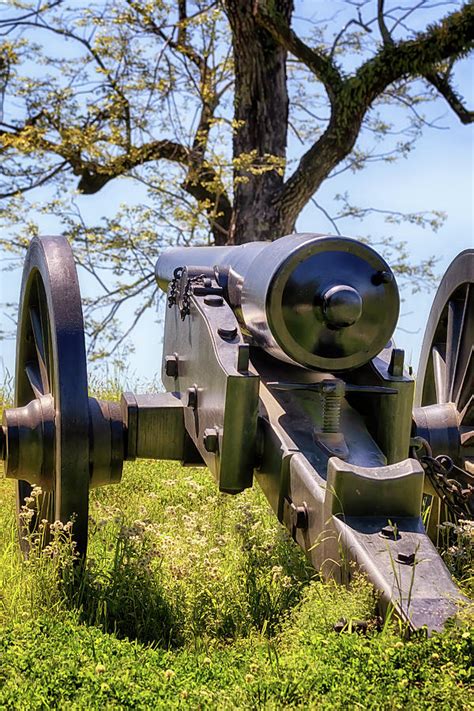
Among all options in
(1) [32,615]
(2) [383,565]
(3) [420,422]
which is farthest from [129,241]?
(2) [383,565]

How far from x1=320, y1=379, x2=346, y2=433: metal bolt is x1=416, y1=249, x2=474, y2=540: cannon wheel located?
3.32 ft

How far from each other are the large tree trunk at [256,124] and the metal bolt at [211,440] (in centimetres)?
906

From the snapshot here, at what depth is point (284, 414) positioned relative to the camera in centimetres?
371

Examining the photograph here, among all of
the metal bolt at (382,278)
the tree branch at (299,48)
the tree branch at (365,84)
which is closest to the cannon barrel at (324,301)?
the metal bolt at (382,278)

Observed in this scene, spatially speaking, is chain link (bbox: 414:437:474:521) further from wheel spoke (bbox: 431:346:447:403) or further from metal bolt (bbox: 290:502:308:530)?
wheel spoke (bbox: 431:346:447:403)

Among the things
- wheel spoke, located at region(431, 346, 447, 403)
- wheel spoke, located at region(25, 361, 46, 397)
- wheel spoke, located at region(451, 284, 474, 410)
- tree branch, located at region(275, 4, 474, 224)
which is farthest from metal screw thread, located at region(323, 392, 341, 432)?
tree branch, located at region(275, 4, 474, 224)

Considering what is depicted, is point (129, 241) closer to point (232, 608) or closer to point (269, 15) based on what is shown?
point (269, 15)

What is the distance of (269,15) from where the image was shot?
12242 millimetres

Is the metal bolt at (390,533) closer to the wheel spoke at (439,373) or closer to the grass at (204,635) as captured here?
the grass at (204,635)

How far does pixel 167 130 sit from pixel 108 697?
11623 mm

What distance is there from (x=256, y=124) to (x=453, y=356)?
8632 mm

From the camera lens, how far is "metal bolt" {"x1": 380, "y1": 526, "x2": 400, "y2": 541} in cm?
288

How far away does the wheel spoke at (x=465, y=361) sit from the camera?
4.49 m

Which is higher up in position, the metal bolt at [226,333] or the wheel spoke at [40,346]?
the metal bolt at [226,333]
